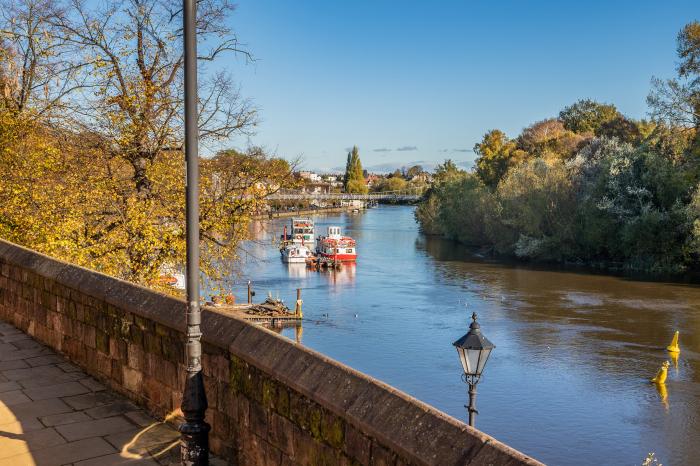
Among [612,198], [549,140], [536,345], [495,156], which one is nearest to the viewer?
[536,345]

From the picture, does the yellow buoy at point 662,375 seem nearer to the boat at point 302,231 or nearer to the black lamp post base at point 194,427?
the black lamp post base at point 194,427

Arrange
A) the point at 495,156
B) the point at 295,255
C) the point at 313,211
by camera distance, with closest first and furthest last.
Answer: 1. the point at 295,255
2. the point at 495,156
3. the point at 313,211

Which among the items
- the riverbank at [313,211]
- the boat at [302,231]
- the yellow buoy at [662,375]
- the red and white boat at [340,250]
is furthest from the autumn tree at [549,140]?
the riverbank at [313,211]

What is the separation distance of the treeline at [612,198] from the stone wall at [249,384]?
4398 cm

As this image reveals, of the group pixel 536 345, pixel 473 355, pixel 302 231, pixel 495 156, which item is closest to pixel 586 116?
pixel 495 156

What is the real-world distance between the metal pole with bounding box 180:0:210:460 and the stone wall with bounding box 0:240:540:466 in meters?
0.37

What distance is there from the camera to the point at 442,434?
11.0ft

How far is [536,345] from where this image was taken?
30.2 metres

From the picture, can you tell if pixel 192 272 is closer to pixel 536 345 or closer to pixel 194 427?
pixel 194 427

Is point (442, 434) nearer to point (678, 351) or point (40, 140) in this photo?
point (40, 140)

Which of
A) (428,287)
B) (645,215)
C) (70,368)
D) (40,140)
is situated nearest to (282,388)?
(70,368)

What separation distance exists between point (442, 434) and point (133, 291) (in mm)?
4286

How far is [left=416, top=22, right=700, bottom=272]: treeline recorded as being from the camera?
45812 mm

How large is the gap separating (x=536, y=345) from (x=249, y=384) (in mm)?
27083
